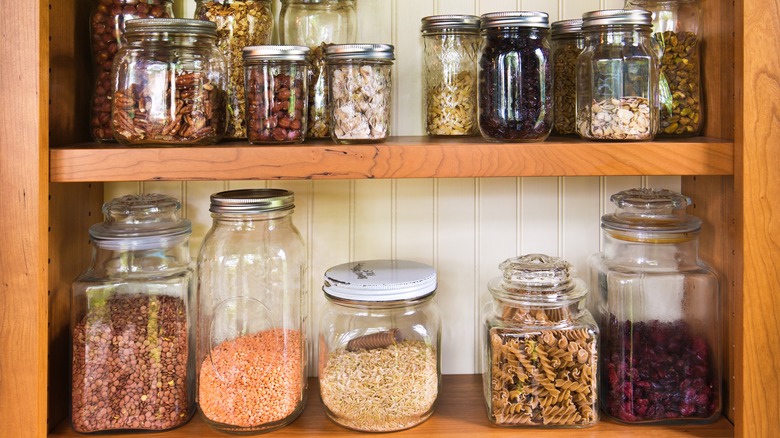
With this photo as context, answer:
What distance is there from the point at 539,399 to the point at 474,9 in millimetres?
702

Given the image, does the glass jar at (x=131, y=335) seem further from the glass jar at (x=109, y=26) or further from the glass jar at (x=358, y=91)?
the glass jar at (x=358, y=91)

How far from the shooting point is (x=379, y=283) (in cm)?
115

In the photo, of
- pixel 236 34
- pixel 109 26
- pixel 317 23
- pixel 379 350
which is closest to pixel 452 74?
pixel 317 23

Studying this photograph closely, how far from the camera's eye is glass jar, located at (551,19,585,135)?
123 cm

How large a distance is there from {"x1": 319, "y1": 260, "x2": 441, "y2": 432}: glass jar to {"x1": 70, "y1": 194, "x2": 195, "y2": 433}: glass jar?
0.23m

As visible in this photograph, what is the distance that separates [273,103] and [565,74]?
49 cm

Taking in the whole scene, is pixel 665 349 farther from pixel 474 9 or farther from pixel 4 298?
pixel 4 298

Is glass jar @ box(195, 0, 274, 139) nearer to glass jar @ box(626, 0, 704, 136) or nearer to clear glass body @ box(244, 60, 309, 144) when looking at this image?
clear glass body @ box(244, 60, 309, 144)

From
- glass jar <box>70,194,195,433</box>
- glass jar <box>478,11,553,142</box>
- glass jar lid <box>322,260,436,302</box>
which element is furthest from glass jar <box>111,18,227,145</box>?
glass jar <box>478,11,553,142</box>

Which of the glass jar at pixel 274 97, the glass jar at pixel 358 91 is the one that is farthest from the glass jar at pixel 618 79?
the glass jar at pixel 274 97

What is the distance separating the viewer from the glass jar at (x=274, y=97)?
112 centimetres

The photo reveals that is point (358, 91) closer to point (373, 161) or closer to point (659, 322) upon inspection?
point (373, 161)

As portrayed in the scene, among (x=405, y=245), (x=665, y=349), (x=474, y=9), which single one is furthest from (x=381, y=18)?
(x=665, y=349)

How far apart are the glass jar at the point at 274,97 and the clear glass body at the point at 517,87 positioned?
29 cm
